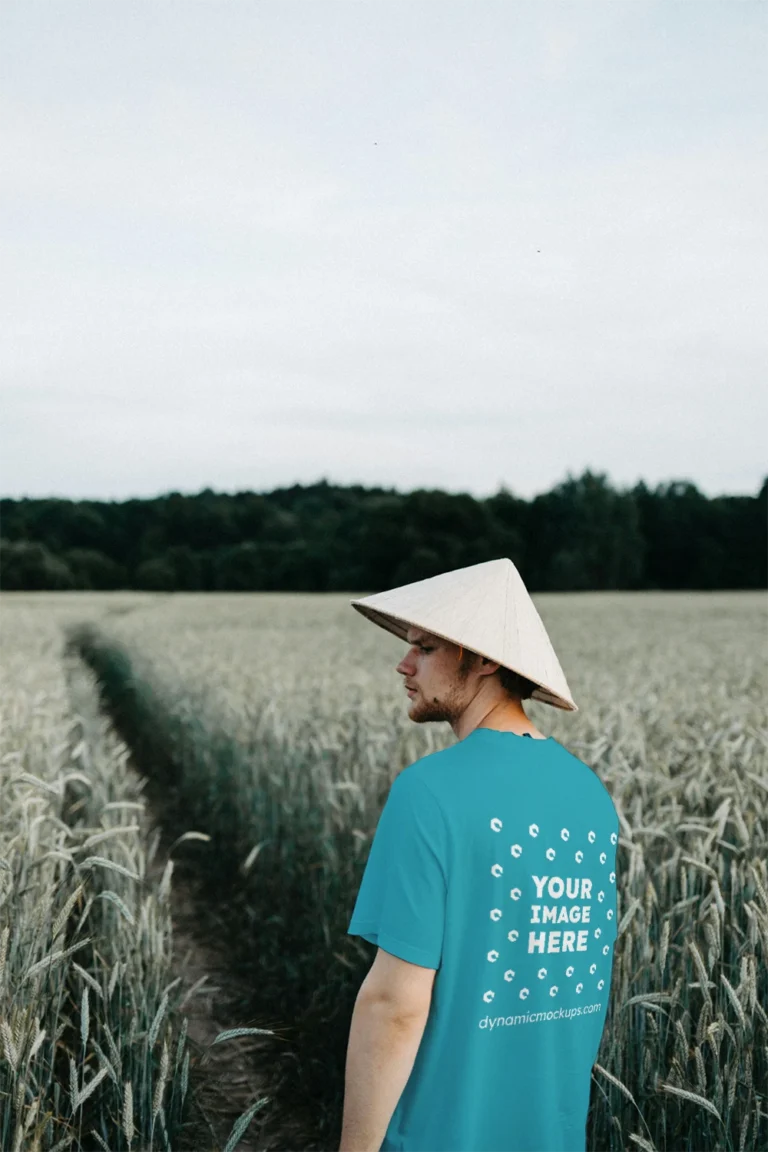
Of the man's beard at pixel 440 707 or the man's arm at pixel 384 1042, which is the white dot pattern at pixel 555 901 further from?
the man's beard at pixel 440 707

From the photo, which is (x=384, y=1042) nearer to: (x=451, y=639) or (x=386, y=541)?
(x=451, y=639)

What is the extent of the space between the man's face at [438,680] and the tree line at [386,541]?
5783 centimetres

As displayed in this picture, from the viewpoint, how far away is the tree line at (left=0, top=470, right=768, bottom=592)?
61719 millimetres

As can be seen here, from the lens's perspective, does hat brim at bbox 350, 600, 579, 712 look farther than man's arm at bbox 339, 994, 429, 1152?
Yes

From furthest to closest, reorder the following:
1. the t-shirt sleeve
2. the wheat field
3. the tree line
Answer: the tree line, the wheat field, the t-shirt sleeve

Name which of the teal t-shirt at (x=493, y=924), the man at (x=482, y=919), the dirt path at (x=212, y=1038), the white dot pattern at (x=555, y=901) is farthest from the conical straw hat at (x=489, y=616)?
the dirt path at (x=212, y=1038)

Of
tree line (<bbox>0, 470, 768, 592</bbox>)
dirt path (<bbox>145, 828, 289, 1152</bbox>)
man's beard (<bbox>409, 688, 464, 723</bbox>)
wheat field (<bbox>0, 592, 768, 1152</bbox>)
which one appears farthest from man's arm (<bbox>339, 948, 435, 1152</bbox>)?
tree line (<bbox>0, 470, 768, 592</bbox>)

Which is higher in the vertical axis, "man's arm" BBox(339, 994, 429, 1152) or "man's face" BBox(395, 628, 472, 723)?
"man's face" BBox(395, 628, 472, 723)

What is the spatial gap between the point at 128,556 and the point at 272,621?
43.0 m

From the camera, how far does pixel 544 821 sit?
1569 mm

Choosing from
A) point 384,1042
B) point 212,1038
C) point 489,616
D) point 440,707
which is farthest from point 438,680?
point 212,1038

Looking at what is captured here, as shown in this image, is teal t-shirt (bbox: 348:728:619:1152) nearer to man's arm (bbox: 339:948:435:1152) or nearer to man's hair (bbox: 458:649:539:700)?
man's arm (bbox: 339:948:435:1152)

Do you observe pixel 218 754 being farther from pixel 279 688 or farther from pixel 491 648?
pixel 491 648

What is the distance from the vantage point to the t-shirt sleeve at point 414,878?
1473mm
